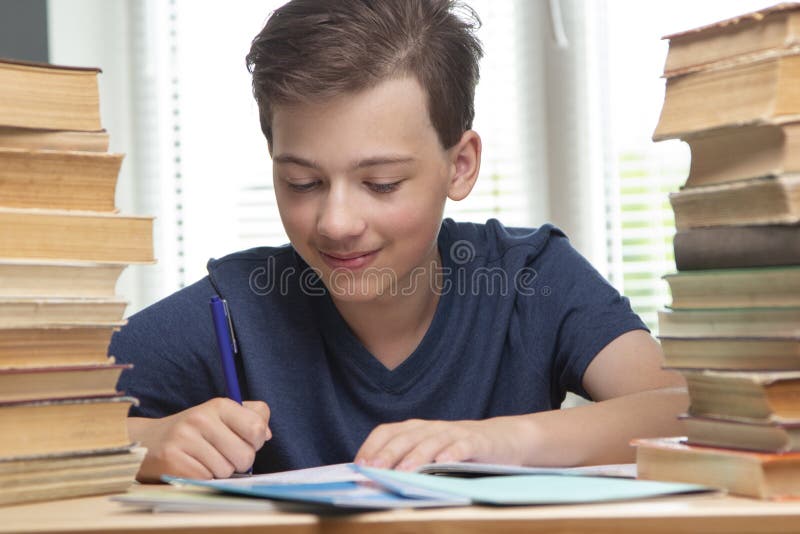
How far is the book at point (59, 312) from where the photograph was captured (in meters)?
0.72

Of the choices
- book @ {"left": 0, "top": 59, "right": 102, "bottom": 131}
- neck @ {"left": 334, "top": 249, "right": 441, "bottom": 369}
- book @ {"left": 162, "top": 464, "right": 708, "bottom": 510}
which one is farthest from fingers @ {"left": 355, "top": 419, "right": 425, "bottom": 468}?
neck @ {"left": 334, "top": 249, "right": 441, "bottom": 369}

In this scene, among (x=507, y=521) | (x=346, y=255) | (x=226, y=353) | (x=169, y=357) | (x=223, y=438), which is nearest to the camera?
(x=507, y=521)

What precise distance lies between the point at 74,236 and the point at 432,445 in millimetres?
339

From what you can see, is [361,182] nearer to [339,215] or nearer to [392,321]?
[339,215]

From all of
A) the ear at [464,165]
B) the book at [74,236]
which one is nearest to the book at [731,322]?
the book at [74,236]

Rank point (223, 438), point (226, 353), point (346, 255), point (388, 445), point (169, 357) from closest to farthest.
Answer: point (388, 445)
point (223, 438)
point (226, 353)
point (346, 255)
point (169, 357)

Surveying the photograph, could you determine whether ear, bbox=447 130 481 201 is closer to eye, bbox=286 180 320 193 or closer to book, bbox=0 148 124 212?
eye, bbox=286 180 320 193

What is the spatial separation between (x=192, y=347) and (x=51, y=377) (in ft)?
2.00

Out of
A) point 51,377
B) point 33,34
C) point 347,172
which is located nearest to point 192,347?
point 347,172

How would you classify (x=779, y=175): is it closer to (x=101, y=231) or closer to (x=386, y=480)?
(x=386, y=480)

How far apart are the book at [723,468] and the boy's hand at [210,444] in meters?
0.40

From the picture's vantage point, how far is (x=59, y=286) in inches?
29.0

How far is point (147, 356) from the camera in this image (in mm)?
1325

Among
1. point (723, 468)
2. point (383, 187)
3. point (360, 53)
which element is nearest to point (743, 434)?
point (723, 468)
